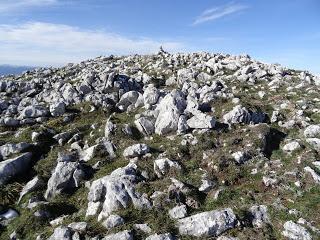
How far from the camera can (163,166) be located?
2934cm

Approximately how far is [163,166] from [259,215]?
831 cm

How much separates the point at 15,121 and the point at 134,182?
21.1 metres

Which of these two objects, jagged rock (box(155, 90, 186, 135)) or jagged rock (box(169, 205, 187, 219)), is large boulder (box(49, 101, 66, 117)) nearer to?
jagged rock (box(155, 90, 186, 135))

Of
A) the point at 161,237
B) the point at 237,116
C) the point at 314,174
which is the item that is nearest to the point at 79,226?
the point at 161,237

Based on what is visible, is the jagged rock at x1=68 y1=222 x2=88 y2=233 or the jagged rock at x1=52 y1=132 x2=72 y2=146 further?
the jagged rock at x1=52 y1=132 x2=72 y2=146

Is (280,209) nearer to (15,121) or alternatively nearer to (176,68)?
(15,121)

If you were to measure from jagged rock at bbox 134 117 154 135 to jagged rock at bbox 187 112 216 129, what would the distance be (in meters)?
3.66

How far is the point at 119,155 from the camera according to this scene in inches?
1280

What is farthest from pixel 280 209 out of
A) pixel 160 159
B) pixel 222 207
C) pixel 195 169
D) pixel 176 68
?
pixel 176 68

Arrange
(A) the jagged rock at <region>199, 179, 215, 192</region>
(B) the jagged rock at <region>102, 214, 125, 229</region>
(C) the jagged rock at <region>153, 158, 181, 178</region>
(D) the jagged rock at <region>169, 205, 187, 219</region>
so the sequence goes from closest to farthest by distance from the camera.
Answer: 1. (B) the jagged rock at <region>102, 214, 125, 229</region>
2. (D) the jagged rock at <region>169, 205, 187, 219</region>
3. (A) the jagged rock at <region>199, 179, 215, 192</region>
4. (C) the jagged rock at <region>153, 158, 181, 178</region>

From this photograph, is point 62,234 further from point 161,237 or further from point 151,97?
point 151,97

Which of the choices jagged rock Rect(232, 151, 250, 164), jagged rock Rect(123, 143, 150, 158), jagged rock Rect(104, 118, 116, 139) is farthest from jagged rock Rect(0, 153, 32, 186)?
jagged rock Rect(232, 151, 250, 164)

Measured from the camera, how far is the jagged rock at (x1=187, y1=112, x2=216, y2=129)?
3444 cm

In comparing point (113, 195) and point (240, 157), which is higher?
point (240, 157)
